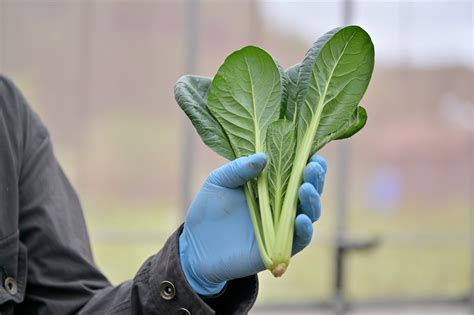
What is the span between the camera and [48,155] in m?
1.38

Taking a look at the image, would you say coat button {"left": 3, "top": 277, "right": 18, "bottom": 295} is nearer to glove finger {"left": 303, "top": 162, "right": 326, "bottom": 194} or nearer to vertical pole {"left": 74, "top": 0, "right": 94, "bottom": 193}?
glove finger {"left": 303, "top": 162, "right": 326, "bottom": 194}

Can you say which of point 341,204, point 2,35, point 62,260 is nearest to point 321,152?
point 341,204

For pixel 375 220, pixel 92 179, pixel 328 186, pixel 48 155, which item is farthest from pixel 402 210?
pixel 48 155

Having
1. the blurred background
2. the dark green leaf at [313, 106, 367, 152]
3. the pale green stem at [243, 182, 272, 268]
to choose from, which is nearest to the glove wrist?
the pale green stem at [243, 182, 272, 268]

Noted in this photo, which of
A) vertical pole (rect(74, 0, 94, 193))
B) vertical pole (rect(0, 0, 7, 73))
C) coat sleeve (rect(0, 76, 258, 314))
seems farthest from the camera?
vertical pole (rect(74, 0, 94, 193))

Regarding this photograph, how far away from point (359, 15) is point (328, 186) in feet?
2.53

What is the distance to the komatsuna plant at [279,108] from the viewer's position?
1131 mm

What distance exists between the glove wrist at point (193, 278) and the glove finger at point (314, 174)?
214mm

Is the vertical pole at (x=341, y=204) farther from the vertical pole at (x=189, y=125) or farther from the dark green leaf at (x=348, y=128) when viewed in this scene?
the dark green leaf at (x=348, y=128)

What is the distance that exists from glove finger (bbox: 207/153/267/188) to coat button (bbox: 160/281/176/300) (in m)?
0.17

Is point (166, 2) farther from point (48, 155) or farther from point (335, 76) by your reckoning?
point (335, 76)

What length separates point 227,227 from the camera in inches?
45.7

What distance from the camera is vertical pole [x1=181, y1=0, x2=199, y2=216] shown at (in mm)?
3275

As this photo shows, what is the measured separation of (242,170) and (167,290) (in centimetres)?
22
